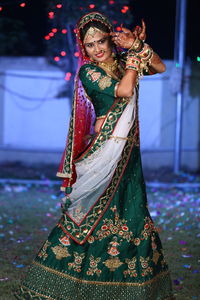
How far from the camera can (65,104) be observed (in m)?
12.3

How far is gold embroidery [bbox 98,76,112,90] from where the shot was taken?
3312 mm

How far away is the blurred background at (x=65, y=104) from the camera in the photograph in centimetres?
920

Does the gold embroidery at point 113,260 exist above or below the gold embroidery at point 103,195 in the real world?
below

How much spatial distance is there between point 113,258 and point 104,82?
3.60ft

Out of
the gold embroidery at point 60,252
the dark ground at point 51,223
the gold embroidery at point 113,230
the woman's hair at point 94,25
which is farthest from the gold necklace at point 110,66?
the dark ground at point 51,223

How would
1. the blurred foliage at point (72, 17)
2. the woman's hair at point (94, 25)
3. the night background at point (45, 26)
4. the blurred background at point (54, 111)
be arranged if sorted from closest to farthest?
the woman's hair at point (94, 25)
the blurred foliage at point (72, 17)
the blurred background at point (54, 111)
the night background at point (45, 26)

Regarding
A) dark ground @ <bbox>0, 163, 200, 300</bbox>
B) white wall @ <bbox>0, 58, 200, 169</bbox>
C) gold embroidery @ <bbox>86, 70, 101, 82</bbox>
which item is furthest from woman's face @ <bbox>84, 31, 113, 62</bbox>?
white wall @ <bbox>0, 58, 200, 169</bbox>

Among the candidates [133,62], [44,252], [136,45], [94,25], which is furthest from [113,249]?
[94,25]

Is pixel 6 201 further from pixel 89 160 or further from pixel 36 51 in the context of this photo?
pixel 36 51

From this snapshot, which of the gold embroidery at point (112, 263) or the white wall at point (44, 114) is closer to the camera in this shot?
the gold embroidery at point (112, 263)

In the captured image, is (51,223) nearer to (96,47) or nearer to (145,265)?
(145,265)

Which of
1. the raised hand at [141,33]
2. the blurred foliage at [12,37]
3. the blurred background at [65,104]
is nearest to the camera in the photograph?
the raised hand at [141,33]

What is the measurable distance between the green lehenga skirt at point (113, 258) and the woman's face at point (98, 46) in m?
0.64

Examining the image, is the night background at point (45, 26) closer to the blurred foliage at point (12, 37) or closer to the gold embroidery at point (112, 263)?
the blurred foliage at point (12, 37)
